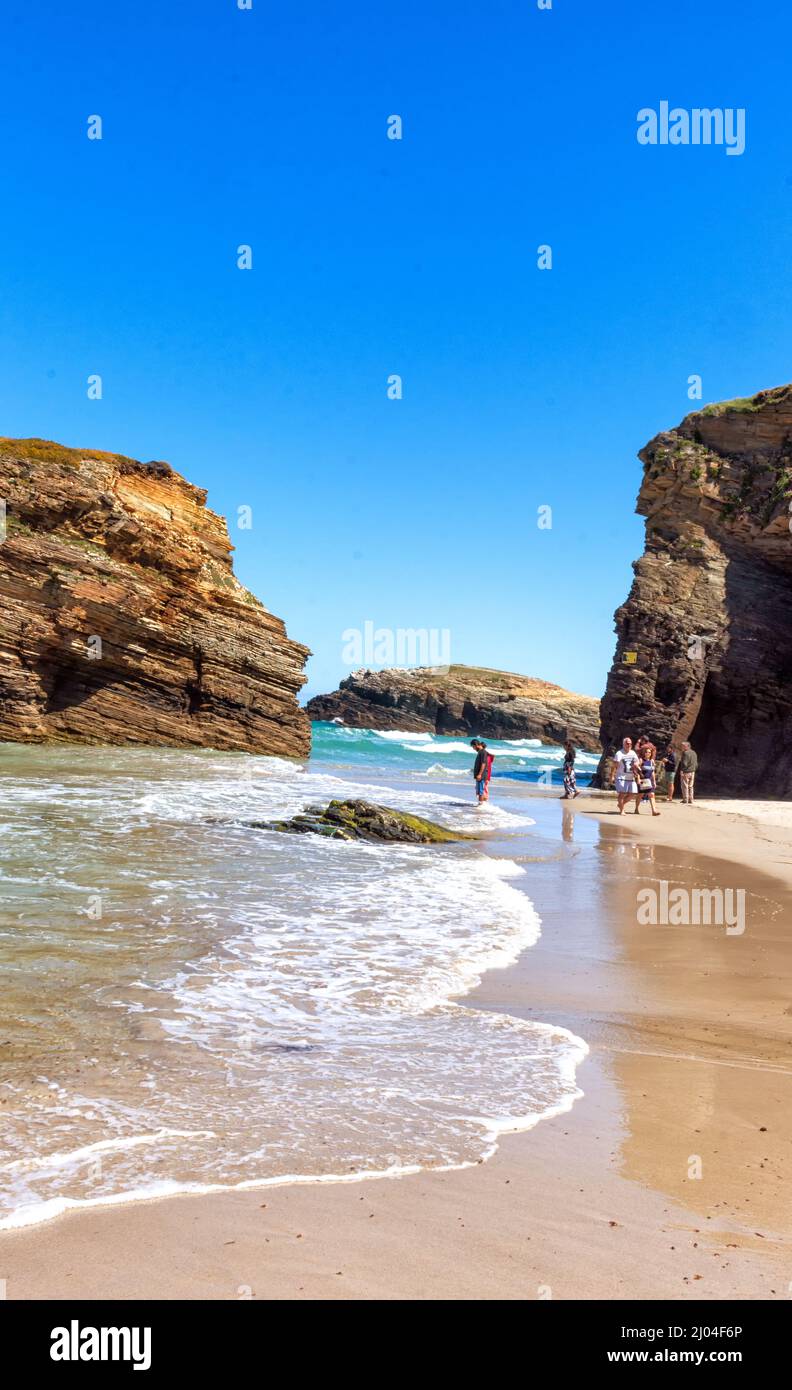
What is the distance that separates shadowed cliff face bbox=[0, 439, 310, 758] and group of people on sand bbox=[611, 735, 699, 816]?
15.8 m

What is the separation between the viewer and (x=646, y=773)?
21984 millimetres

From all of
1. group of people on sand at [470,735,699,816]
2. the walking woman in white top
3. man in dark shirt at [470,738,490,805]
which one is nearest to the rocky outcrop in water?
group of people on sand at [470,735,699,816]

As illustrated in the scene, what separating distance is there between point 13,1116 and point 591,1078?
2.76 meters

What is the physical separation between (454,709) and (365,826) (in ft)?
281

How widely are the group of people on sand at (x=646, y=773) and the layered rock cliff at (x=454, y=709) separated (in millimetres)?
69995

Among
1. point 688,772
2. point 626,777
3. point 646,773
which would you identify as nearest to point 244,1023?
point 626,777

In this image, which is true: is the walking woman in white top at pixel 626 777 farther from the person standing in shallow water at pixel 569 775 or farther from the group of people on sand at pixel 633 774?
the person standing in shallow water at pixel 569 775

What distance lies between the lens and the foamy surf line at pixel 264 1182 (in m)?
2.95

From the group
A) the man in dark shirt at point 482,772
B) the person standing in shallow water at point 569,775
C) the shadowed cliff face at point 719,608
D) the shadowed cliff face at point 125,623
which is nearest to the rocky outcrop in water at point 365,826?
the man in dark shirt at point 482,772

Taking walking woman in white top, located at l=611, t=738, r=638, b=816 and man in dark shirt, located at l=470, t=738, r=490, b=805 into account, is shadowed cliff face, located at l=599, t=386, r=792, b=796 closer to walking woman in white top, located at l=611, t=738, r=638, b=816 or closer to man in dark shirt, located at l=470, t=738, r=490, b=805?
walking woman in white top, located at l=611, t=738, r=638, b=816

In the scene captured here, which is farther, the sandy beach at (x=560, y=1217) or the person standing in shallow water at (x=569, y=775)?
the person standing in shallow water at (x=569, y=775)

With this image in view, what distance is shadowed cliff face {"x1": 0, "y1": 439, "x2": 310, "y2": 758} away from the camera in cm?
2984

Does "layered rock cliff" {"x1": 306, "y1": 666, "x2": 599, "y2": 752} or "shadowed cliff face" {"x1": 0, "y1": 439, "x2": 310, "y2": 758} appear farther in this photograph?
"layered rock cliff" {"x1": 306, "y1": 666, "x2": 599, "y2": 752}
